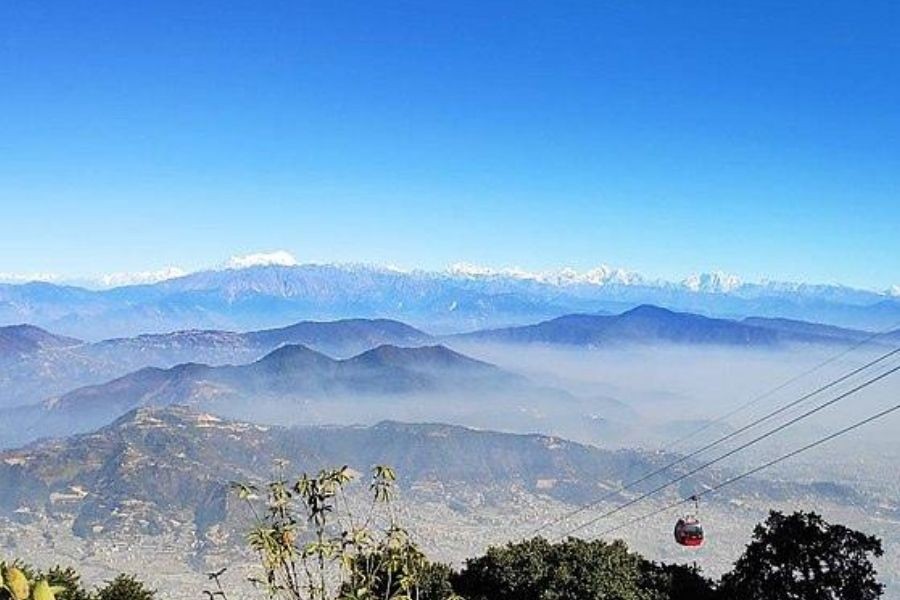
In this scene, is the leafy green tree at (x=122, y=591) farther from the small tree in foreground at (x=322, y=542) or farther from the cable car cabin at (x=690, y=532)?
the cable car cabin at (x=690, y=532)

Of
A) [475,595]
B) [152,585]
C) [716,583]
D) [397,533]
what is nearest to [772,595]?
[716,583]

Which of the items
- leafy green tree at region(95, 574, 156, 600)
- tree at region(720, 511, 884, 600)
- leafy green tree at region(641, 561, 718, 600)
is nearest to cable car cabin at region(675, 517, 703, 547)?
leafy green tree at region(641, 561, 718, 600)

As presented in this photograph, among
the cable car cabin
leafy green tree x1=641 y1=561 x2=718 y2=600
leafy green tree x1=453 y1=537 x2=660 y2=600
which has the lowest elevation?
leafy green tree x1=641 y1=561 x2=718 y2=600

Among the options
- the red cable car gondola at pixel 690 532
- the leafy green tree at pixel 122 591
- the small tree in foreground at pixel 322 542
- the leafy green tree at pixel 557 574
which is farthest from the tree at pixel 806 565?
the small tree in foreground at pixel 322 542

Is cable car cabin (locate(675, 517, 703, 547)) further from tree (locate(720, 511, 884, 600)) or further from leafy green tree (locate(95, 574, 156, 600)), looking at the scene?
leafy green tree (locate(95, 574, 156, 600))

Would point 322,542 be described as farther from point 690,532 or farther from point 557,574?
point 690,532

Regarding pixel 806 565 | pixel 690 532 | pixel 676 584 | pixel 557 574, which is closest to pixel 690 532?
pixel 690 532
